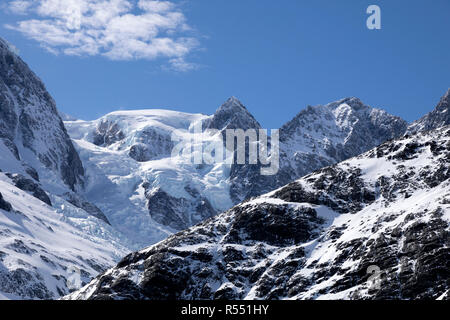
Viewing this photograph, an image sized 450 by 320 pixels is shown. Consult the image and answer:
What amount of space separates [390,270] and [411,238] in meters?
12.3

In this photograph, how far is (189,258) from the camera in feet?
645

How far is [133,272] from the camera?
645ft

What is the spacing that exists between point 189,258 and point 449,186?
68.6 metres
